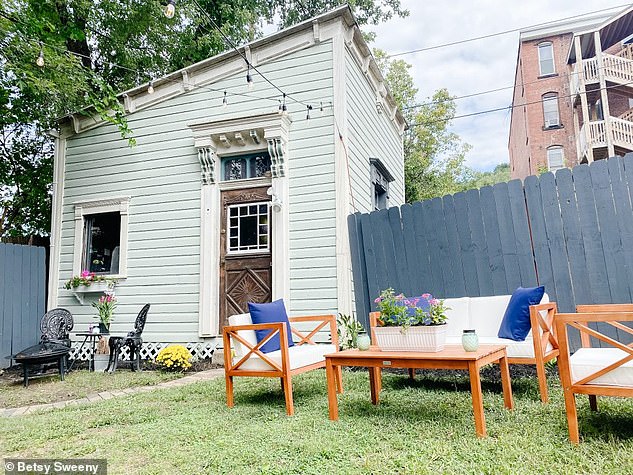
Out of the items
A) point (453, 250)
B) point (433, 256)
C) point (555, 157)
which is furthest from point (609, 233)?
point (555, 157)

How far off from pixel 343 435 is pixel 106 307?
16.3ft

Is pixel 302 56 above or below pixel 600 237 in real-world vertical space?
above

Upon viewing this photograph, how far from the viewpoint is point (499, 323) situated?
387cm

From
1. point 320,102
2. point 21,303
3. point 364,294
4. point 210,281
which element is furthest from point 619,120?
point 21,303

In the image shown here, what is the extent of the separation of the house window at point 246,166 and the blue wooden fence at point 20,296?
3.37 m

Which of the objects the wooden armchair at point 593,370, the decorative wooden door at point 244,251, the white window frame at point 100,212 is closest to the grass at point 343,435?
the wooden armchair at point 593,370

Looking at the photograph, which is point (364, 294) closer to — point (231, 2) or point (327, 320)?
point (327, 320)

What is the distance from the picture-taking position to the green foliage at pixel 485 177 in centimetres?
2158

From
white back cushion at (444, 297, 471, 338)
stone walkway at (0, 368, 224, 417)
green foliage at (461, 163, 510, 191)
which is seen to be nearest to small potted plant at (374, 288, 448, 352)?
white back cushion at (444, 297, 471, 338)

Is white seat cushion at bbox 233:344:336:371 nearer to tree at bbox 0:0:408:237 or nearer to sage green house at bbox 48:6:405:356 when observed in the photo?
sage green house at bbox 48:6:405:356

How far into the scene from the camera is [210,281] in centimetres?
643

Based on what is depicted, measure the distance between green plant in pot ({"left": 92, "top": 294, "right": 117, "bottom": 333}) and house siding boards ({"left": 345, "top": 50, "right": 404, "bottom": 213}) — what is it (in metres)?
3.89

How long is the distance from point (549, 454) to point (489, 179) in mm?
26050

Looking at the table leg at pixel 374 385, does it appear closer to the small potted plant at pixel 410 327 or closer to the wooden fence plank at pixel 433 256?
the small potted plant at pixel 410 327
